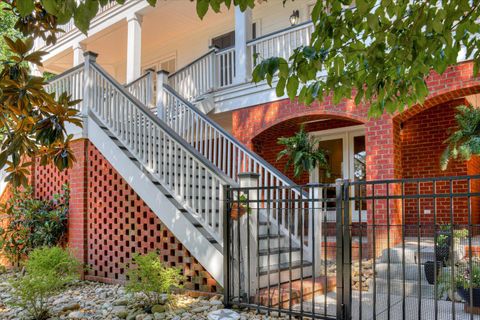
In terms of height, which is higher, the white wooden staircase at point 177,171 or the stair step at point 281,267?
the white wooden staircase at point 177,171

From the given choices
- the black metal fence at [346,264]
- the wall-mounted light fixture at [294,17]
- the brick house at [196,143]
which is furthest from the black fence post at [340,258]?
the wall-mounted light fixture at [294,17]

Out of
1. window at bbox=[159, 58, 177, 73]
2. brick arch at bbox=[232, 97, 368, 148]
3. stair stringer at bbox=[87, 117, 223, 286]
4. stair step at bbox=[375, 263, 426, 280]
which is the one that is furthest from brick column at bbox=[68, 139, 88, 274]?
window at bbox=[159, 58, 177, 73]

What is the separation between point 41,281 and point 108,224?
1.97 metres

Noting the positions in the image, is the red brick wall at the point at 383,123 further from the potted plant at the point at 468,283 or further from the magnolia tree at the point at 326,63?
the magnolia tree at the point at 326,63

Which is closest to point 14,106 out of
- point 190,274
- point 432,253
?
point 190,274

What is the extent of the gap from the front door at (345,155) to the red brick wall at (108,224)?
458 cm

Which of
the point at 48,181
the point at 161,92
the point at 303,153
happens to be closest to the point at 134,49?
the point at 161,92

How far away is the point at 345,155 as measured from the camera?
9.74 meters

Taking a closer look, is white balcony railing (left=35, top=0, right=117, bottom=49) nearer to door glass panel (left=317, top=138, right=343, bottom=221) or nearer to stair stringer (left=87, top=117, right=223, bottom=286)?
stair stringer (left=87, top=117, right=223, bottom=286)

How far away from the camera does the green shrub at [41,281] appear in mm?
4875

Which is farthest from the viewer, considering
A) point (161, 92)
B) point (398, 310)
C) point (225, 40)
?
point (225, 40)

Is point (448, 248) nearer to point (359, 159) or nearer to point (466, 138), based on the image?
point (466, 138)

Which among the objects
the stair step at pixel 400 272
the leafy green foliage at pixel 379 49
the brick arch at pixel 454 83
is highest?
the brick arch at pixel 454 83

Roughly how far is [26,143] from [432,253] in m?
3.94
